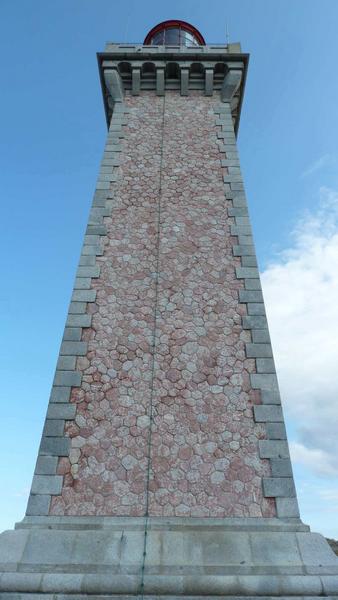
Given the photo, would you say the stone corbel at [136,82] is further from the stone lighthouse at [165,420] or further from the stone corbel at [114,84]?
the stone lighthouse at [165,420]

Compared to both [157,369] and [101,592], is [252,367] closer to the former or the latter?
[157,369]

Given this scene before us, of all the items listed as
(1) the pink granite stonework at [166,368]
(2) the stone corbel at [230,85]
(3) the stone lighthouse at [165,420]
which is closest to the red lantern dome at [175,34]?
(2) the stone corbel at [230,85]

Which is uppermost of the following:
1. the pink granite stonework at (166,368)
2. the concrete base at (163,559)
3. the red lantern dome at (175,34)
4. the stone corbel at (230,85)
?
the red lantern dome at (175,34)

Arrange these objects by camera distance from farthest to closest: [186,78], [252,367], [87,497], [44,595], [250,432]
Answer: [186,78] < [252,367] < [250,432] < [87,497] < [44,595]

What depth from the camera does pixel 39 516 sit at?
14.7 ft

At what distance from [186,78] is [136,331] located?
7158 mm

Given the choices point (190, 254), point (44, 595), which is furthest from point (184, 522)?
point (190, 254)

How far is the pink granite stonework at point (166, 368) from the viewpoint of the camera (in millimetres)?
4715

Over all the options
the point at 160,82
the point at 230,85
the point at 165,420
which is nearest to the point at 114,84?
the point at 160,82

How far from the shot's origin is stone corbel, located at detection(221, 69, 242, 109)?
970cm

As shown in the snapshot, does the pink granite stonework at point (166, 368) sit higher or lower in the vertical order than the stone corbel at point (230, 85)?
lower

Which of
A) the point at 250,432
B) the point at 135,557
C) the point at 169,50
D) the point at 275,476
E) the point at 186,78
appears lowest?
the point at 135,557

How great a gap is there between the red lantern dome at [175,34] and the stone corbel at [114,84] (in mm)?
4068

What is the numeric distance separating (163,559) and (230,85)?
9803mm
